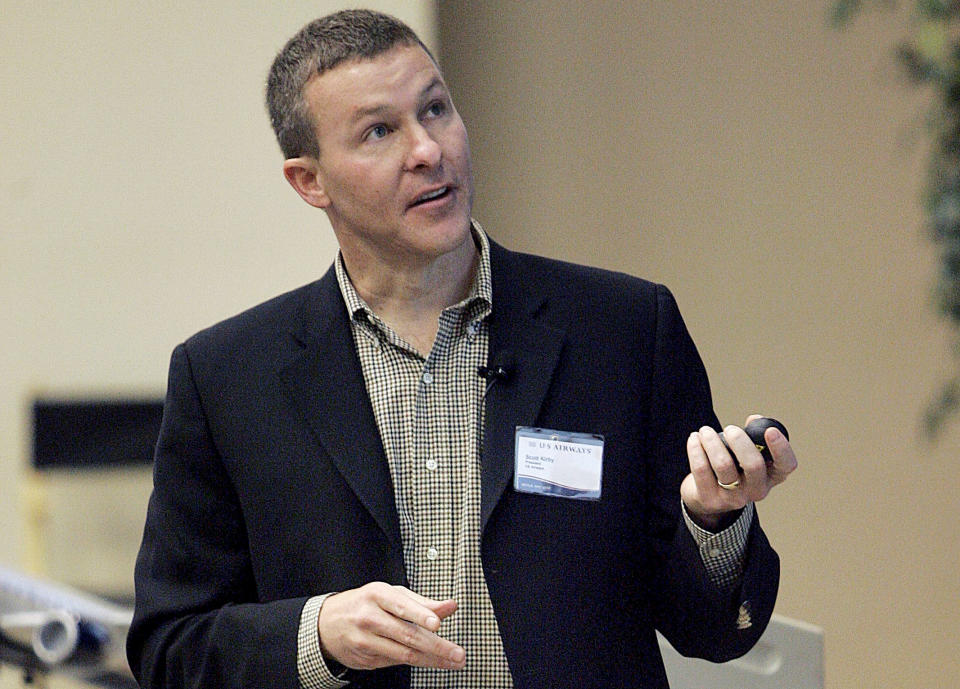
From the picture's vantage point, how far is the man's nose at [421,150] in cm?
172

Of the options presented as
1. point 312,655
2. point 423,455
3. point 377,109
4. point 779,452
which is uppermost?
point 377,109

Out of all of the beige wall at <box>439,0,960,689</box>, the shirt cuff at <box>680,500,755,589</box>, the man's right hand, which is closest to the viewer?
the man's right hand

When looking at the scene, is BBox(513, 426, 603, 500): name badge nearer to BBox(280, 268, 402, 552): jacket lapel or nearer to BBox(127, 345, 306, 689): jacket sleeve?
BBox(280, 268, 402, 552): jacket lapel

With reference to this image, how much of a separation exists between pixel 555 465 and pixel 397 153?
0.48 metres

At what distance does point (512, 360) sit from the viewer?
1750mm

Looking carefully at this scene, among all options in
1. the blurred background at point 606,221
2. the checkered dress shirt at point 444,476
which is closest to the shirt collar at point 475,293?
the checkered dress shirt at point 444,476

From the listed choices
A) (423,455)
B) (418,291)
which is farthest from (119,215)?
(423,455)

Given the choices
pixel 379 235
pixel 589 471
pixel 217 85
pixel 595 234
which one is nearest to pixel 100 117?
pixel 217 85

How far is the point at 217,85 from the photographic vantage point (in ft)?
14.0

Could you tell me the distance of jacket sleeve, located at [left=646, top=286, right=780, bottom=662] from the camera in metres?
1.62

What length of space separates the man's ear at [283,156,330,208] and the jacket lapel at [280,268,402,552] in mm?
113

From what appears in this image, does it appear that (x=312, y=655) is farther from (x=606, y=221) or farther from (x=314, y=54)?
(x=606, y=221)

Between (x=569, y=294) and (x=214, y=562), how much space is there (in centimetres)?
62

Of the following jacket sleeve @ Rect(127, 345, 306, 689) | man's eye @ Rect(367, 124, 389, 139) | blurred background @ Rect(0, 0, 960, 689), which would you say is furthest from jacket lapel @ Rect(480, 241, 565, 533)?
blurred background @ Rect(0, 0, 960, 689)
